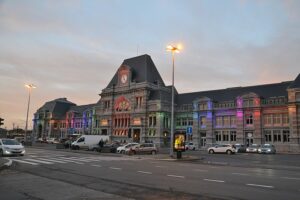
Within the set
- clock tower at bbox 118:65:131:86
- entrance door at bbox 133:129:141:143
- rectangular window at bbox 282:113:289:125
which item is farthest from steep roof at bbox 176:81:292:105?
clock tower at bbox 118:65:131:86

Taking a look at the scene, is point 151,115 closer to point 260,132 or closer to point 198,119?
point 198,119

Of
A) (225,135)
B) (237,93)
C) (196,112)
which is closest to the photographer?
(225,135)

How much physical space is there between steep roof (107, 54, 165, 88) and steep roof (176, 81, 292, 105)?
916 cm

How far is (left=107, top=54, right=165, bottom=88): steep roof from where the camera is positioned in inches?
3236

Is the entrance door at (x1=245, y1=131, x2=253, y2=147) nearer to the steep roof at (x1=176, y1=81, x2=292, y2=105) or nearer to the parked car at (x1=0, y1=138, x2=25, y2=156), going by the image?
the steep roof at (x1=176, y1=81, x2=292, y2=105)

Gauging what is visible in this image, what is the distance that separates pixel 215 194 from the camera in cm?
1008

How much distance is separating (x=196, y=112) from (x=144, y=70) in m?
20.5

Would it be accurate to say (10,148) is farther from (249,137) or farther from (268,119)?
(268,119)

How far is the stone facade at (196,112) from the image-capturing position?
195ft

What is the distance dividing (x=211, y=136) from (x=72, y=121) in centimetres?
6410

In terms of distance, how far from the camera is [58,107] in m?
127

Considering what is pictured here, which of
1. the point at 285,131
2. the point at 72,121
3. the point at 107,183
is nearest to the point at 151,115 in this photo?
the point at 285,131

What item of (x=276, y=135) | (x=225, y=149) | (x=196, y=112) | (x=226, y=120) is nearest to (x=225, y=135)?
(x=226, y=120)

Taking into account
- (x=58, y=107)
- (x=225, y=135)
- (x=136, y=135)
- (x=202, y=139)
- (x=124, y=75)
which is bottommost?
(x=202, y=139)
